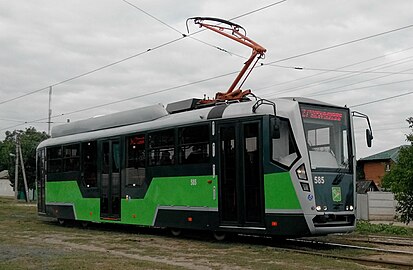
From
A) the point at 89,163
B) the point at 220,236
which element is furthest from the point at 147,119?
the point at 220,236

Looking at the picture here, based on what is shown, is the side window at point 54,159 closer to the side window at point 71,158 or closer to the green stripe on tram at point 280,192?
the side window at point 71,158

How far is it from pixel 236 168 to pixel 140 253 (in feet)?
10.3

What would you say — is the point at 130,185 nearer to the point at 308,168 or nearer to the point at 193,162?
the point at 193,162

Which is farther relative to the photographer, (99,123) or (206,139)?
(99,123)

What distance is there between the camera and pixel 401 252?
40.2 ft

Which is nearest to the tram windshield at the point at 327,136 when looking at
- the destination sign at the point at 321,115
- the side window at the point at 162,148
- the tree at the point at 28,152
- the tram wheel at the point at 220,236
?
the destination sign at the point at 321,115

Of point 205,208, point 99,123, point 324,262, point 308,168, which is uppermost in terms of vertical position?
point 99,123

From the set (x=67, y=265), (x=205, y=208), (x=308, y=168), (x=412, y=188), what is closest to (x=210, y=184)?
(x=205, y=208)

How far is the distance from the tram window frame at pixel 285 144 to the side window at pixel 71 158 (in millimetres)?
9398

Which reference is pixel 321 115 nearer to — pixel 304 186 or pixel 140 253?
pixel 304 186

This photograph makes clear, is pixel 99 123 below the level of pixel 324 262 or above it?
above

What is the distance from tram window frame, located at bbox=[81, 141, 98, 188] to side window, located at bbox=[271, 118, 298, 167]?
26.8ft

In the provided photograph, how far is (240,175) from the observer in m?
13.8

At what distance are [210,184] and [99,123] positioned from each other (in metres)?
7.07
